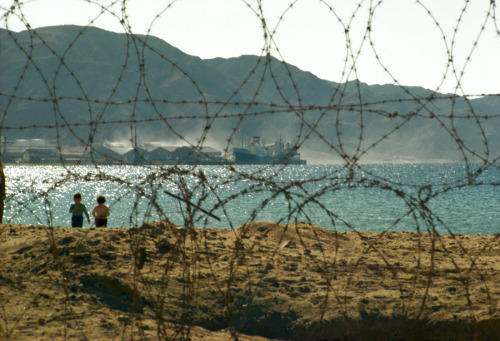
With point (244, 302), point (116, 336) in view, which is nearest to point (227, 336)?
point (244, 302)

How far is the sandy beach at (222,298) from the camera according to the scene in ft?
13.9

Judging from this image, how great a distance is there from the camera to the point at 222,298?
5.36 meters

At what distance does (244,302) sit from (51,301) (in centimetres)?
191

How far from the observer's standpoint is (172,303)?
5078 millimetres

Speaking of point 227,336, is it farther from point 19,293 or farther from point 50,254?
point 50,254

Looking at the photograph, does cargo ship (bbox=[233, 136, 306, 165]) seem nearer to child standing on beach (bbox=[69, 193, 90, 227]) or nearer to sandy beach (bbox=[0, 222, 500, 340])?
child standing on beach (bbox=[69, 193, 90, 227])

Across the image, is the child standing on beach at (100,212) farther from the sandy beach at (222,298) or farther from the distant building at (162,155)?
the distant building at (162,155)

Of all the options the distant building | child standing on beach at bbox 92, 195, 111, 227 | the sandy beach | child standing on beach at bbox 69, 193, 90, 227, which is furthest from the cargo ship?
the sandy beach

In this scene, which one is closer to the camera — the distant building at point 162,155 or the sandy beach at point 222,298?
the sandy beach at point 222,298

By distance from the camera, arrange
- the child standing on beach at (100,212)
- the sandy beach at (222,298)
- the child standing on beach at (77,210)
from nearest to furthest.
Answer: the sandy beach at (222,298), the child standing on beach at (100,212), the child standing on beach at (77,210)

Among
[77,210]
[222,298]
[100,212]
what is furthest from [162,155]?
[222,298]

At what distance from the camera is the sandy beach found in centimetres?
423

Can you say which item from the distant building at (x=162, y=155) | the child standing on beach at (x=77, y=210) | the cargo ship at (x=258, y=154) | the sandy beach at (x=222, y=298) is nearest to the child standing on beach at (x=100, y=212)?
the child standing on beach at (x=77, y=210)

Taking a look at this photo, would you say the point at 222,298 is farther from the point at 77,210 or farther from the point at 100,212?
the point at 77,210
